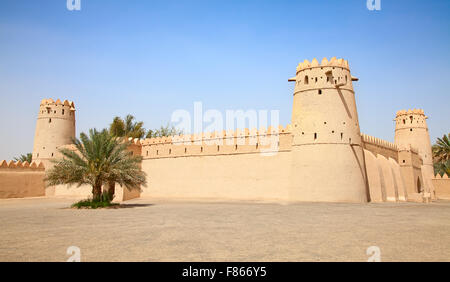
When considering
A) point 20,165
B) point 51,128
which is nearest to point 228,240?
point 20,165

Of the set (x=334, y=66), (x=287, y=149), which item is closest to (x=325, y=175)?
(x=287, y=149)

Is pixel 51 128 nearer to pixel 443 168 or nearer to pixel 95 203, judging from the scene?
pixel 95 203

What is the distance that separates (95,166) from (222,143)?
26.7ft

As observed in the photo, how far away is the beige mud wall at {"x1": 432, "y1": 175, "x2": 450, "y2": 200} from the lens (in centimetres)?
2795

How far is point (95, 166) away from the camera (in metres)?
15.5

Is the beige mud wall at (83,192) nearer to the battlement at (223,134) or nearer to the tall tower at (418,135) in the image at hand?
the battlement at (223,134)

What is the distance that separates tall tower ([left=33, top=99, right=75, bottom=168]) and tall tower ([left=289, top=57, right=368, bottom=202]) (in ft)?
61.5

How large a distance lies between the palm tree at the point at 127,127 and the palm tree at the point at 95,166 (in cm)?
2324

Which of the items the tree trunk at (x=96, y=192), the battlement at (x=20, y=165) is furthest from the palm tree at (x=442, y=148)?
the battlement at (x=20, y=165)

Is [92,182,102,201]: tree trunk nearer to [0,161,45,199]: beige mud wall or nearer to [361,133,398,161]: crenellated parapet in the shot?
[0,161,45,199]: beige mud wall

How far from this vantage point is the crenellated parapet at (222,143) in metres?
19.8
